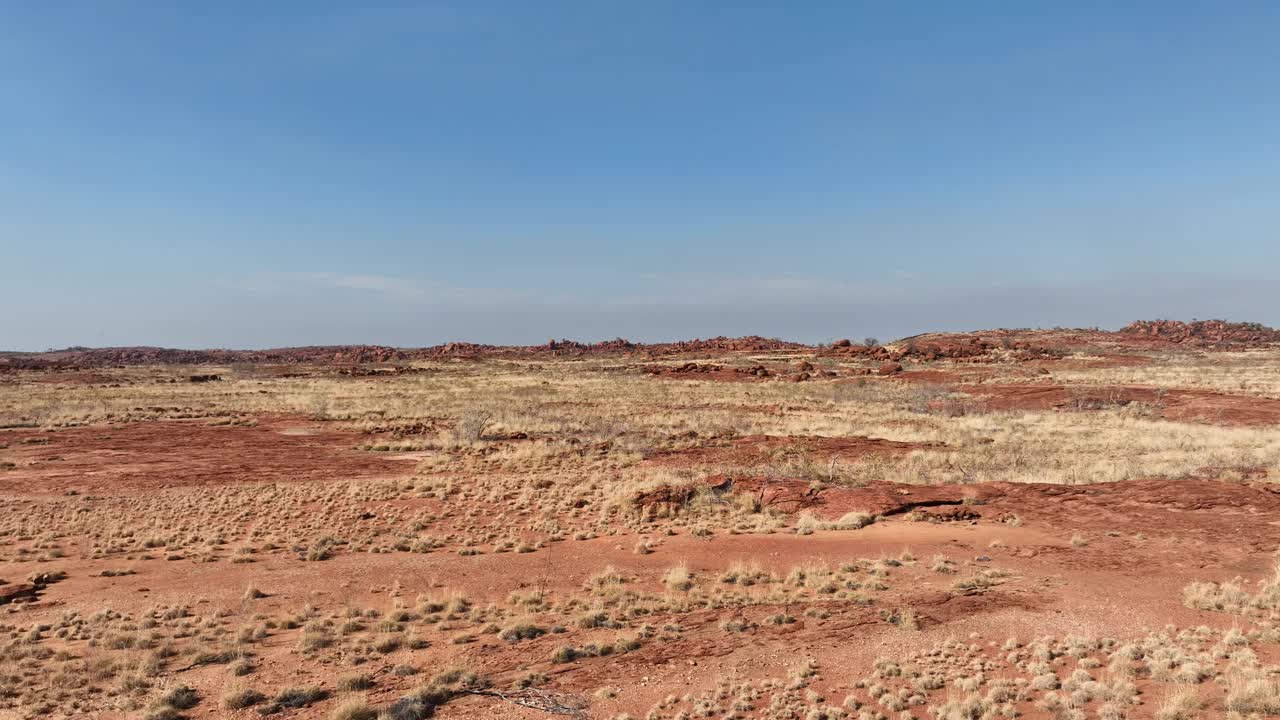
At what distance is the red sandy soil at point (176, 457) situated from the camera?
21234 millimetres

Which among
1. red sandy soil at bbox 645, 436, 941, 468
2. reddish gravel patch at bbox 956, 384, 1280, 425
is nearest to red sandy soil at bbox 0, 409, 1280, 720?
red sandy soil at bbox 645, 436, 941, 468

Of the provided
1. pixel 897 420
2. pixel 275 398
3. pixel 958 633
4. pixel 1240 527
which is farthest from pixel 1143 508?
pixel 275 398

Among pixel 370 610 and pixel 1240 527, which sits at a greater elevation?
pixel 1240 527

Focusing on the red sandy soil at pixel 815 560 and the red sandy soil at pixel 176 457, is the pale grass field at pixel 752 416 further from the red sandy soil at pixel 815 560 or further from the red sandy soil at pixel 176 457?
the red sandy soil at pixel 815 560

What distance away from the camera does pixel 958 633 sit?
8.79 m

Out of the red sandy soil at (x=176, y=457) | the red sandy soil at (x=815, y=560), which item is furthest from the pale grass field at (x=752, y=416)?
the red sandy soil at (x=815, y=560)

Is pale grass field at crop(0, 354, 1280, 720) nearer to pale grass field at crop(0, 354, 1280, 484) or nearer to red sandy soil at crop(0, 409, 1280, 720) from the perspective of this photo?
red sandy soil at crop(0, 409, 1280, 720)

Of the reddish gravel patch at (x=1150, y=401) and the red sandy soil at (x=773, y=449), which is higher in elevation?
the reddish gravel patch at (x=1150, y=401)

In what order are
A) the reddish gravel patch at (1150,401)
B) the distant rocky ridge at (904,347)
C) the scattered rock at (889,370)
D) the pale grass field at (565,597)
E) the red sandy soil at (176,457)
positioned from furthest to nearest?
the distant rocky ridge at (904,347) < the scattered rock at (889,370) < the reddish gravel patch at (1150,401) < the red sandy soil at (176,457) < the pale grass field at (565,597)

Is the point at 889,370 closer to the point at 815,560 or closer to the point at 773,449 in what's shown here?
the point at 773,449

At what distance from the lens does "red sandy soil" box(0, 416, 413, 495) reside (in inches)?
836

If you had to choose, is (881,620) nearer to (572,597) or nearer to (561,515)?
(572,597)

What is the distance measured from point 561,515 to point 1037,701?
38.9ft

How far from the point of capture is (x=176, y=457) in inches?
1004
